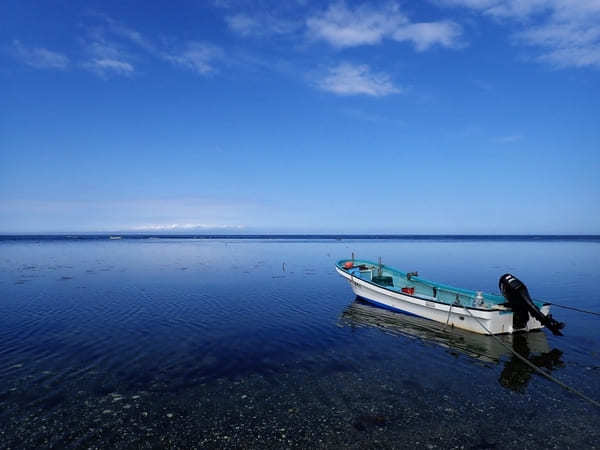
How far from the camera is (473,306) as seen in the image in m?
26.1

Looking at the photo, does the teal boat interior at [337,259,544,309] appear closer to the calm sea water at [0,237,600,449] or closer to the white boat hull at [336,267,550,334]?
the white boat hull at [336,267,550,334]

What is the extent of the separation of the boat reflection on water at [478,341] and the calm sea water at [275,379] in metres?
0.14

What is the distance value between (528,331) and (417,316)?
7.76 meters

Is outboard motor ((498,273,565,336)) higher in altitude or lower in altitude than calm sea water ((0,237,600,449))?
higher

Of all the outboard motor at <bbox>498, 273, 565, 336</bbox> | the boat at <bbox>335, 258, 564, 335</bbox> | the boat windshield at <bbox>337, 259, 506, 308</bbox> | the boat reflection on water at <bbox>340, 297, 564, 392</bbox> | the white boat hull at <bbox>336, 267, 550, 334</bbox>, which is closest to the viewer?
the boat reflection on water at <bbox>340, 297, 564, 392</bbox>

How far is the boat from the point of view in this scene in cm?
2291

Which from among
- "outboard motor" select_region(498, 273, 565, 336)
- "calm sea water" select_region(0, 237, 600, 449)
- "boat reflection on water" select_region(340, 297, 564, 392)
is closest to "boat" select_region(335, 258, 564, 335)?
"outboard motor" select_region(498, 273, 565, 336)

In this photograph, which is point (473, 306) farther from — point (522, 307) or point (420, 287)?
point (420, 287)

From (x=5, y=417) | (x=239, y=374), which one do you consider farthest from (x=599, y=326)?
(x=5, y=417)

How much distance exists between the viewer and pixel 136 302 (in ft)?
102

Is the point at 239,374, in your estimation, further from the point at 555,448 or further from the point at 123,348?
the point at 555,448

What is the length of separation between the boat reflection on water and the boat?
58 cm

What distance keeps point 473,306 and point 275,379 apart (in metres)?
18.1

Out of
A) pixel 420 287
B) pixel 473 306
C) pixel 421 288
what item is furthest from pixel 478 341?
pixel 420 287
